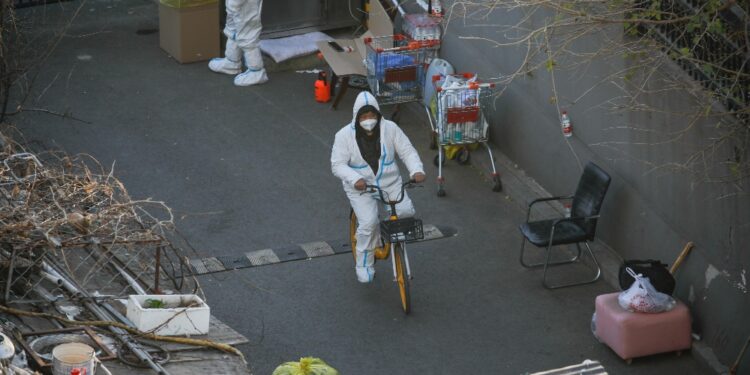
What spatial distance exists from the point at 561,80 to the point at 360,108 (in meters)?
2.55

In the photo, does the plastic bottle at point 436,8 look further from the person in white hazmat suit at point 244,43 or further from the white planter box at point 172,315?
the white planter box at point 172,315

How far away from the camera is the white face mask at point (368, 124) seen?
11.3 meters

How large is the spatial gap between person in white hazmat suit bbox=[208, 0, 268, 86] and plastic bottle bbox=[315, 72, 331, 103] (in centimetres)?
95

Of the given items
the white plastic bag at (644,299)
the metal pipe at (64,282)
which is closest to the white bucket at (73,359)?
the metal pipe at (64,282)

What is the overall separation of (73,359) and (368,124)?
3968mm

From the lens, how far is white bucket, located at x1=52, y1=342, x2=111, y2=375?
808 centimetres

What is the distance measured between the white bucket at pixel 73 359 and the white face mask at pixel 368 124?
12.2 ft

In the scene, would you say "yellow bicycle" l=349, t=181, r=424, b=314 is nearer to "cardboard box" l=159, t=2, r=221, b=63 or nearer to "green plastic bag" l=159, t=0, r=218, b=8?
"green plastic bag" l=159, t=0, r=218, b=8

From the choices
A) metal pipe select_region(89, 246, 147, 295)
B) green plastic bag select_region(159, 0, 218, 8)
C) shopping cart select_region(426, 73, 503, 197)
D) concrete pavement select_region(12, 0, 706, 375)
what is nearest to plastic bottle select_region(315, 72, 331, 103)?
concrete pavement select_region(12, 0, 706, 375)

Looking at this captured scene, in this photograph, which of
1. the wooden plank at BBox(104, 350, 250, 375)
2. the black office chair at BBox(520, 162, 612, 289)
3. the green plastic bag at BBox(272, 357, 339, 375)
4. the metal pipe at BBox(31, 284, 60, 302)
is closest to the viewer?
the green plastic bag at BBox(272, 357, 339, 375)

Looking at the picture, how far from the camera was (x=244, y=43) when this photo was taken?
16.4 meters

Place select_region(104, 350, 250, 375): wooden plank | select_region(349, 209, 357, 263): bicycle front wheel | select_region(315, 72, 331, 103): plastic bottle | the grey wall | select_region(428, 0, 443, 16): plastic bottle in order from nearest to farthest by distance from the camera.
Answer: select_region(104, 350, 250, 375): wooden plank, the grey wall, select_region(349, 209, 357, 263): bicycle front wheel, select_region(428, 0, 443, 16): plastic bottle, select_region(315, 72, 331, 103): plastic bottle

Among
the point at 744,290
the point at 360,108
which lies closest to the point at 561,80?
the point at 360,108

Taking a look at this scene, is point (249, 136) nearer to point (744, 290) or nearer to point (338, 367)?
point (338, 367)
